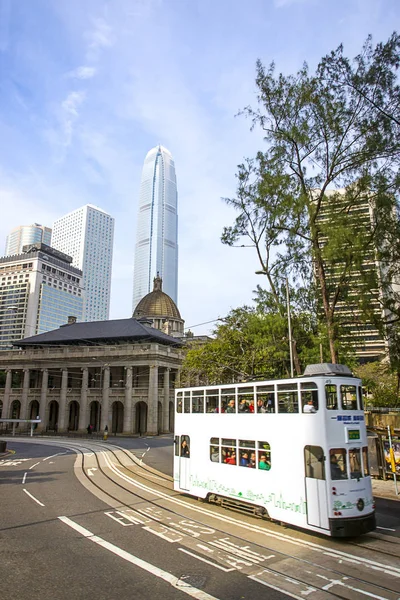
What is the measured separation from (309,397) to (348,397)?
1.18 metres

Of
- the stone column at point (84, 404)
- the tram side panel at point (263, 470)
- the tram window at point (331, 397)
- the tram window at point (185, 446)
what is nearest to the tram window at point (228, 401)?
the tram side panel at point (263, 470)

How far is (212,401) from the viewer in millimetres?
15953

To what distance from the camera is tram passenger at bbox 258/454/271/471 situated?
43.0 feet

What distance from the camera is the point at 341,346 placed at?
23297 millimetres

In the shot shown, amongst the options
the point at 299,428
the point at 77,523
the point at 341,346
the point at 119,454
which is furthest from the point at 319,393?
the point at 119,454

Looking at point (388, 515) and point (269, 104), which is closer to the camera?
point (388, 515)

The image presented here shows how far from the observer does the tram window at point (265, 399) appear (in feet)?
43.7

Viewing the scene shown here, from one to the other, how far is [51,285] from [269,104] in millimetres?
184423

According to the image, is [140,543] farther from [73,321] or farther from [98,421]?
[73,321]

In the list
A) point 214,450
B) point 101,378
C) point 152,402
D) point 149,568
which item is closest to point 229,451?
point 214,450

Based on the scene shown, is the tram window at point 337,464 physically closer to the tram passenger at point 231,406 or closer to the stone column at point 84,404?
the tram passenger at point 231,406

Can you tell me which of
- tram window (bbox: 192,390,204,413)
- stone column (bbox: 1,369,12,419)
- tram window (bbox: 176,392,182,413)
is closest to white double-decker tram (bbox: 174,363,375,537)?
tram window (bbox: 192,390,204,413)

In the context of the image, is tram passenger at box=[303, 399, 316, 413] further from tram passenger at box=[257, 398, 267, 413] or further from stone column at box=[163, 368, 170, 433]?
stone column at box=[163, 368, 170, 433]

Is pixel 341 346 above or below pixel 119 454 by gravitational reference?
above
